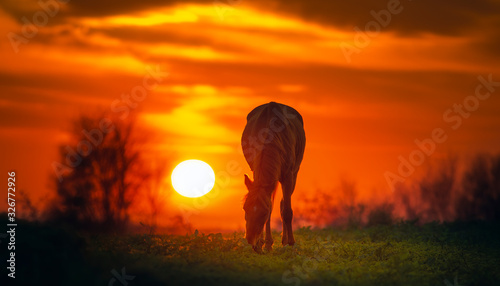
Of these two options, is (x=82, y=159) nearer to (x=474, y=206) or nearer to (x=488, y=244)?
(x=488, y=244)

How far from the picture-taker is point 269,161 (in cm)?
1224

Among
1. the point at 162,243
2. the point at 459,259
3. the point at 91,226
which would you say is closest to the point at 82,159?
the point at 91,226

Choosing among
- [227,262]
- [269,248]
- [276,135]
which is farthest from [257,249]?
[276,135]

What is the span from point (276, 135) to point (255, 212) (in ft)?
7.81

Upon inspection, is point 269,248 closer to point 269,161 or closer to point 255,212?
point 255,212

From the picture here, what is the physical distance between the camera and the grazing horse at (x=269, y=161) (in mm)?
11422

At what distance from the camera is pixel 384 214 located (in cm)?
2220

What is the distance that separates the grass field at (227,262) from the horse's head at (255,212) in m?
0.45

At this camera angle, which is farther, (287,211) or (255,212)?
(287,211)

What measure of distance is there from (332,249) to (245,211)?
320 cm

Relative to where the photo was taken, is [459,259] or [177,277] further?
[459,259]

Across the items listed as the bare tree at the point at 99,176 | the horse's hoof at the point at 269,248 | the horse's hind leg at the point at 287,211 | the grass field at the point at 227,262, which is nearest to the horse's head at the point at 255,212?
the grass field at the point at 227,262

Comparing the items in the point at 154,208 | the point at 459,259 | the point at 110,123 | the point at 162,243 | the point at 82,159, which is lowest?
the point at 459,259

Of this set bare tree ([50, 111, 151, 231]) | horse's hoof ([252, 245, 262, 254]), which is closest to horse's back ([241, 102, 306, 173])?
horse's hoof ([252, 245, 262, 254])
